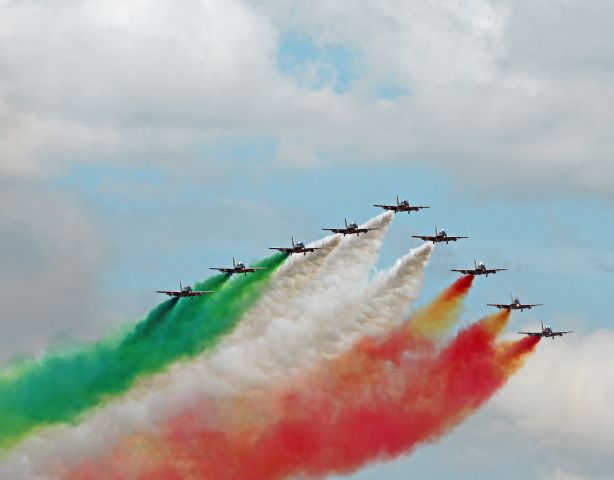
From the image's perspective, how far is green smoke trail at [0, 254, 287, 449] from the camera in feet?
546

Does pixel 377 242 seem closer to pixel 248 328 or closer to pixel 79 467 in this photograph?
pixel 248 328

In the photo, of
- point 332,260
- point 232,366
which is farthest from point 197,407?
point 332,260

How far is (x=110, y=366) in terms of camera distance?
167 m

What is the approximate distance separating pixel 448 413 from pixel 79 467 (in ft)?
96.9

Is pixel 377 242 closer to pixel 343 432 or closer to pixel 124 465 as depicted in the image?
pixel 343 432

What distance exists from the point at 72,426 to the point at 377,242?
93.5ft

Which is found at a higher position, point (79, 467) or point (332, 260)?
point (332, 260)

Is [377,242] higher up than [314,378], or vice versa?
[377,242]

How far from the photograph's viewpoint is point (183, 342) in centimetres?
16700

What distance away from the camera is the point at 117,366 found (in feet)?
548

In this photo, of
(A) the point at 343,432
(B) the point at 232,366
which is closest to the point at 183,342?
(B) the point at 232,366

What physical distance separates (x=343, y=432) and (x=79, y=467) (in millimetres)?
21003

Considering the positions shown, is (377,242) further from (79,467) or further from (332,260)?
(79,467)

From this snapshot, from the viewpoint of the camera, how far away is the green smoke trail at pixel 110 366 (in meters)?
166
